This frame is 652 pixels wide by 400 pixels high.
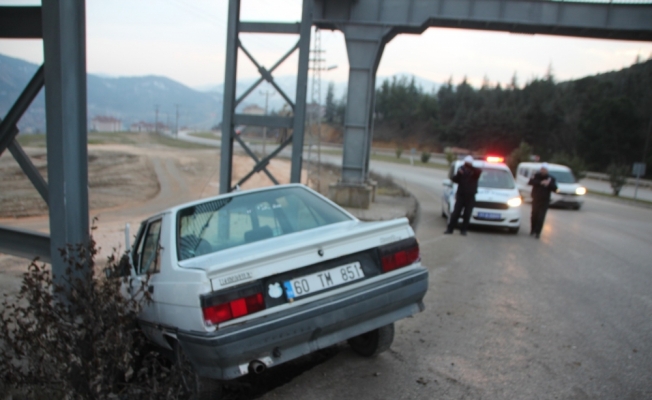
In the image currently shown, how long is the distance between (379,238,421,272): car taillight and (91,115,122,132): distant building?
157ft

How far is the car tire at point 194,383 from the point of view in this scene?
11.0ft

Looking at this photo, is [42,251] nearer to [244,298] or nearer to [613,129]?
[244,298]

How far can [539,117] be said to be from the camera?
77.3 meters

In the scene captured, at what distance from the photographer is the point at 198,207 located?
15.5 feet

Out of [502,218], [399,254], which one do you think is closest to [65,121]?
[399,254]

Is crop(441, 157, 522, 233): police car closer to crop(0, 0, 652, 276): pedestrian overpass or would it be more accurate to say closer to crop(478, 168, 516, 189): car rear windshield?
crop(478, 168, 516, 189): car rear windshield

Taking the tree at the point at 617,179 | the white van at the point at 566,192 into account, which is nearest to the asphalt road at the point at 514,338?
the white van at the point at 566,192

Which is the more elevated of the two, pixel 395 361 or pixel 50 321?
pixel 50 321

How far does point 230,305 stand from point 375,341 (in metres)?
1.69

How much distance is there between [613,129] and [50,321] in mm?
68448

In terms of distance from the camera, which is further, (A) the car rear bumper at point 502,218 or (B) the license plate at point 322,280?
(A) the car rear bumper at point 502,218

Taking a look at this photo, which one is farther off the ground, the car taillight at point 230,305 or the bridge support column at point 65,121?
the bridge support column at point 65,121

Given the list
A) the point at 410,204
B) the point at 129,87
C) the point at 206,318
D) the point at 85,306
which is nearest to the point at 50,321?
the point at 85,306

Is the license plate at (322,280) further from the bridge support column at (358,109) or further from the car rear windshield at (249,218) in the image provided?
the bridge support column at (358,109)
